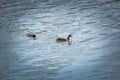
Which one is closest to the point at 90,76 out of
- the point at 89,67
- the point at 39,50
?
the point at 89,67

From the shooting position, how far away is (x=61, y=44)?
1491cm

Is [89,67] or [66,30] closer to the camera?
[89,67]

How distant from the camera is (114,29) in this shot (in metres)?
15.8

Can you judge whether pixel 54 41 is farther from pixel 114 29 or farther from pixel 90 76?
pixel 90 76

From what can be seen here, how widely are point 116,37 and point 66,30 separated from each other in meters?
2.75

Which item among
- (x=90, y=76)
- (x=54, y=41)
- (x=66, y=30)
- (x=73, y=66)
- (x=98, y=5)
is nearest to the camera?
(x=90, y=76)

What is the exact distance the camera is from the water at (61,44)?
12297 millimetres

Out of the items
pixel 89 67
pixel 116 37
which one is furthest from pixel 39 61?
pixel 116 37

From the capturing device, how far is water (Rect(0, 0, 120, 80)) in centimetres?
1230

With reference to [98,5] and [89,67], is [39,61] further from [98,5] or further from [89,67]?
[98,5]

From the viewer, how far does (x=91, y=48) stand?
1399 cm

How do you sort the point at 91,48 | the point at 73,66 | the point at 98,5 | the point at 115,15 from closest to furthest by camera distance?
the point at 73,66
the point at 91,48
the point at 115,15
the point at 98,5

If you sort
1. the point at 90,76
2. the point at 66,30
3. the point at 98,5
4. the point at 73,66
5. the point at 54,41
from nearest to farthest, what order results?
the point at 90,76
the point at 73,66
the point at 54,41
the point at 66,30
the point at 98,5

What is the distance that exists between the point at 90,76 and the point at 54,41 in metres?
4.00
